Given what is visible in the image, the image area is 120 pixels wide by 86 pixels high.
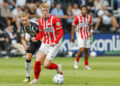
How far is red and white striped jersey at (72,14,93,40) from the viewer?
1493 centimetres

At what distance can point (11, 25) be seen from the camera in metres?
23.0

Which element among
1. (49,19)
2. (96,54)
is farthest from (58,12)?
(49,19)

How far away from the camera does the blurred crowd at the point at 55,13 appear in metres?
22.4

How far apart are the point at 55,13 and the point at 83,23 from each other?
833cm

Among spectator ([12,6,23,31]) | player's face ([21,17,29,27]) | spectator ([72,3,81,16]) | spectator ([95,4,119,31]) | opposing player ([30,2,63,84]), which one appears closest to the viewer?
opposing player ([30,2,63,84])

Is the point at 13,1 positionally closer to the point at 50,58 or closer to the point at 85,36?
the point at 85,36

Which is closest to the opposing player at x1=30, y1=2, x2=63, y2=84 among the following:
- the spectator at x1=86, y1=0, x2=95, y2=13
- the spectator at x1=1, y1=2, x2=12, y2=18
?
the spectator at x1=1, y1=2, x2=12, y2=18

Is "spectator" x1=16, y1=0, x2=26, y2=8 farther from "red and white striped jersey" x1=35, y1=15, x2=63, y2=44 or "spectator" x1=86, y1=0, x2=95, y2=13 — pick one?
"red and white striped jersey" x1=35, y1=15, x2=63, y2=44

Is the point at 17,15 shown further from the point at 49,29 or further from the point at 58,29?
the point at 58,29

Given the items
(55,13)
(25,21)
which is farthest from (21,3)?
(25,21)

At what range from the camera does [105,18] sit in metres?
24.1

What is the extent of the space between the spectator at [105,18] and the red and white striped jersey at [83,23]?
28.2ft

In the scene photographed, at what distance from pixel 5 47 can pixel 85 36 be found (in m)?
7.75

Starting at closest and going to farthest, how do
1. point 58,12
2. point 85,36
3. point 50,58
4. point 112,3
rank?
point 50,58
point 85,36
point 58,12
point 112,3
